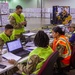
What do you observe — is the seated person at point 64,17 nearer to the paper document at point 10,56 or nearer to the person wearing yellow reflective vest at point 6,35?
the person wearing yellow reflective vest at point 6,35

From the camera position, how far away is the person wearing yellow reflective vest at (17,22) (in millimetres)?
5043

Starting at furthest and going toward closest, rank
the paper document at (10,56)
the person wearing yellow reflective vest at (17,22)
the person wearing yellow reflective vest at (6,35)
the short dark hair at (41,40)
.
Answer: the person wearing yellow reflective vest at (17,22) → the person wearing yellow reflective vest at (6,35) → the paper document at (10,56) → the short dark hair at (41,40)

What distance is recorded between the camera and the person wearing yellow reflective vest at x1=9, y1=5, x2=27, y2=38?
504cm

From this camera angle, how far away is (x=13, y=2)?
24.3 m

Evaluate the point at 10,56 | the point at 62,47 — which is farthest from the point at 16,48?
the point at 62,47


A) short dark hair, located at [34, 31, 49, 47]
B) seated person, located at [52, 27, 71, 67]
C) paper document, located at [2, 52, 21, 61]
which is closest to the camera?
short dark hair, located at [34, 31, 49, 47]

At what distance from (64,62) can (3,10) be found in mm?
3644

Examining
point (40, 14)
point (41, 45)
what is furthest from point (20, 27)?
point (40, 14)

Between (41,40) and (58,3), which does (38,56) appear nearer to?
(41,40)

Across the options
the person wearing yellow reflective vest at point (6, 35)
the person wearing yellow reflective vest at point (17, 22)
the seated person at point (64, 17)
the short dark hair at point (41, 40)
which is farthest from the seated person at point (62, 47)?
the seated person at point (64, 17)

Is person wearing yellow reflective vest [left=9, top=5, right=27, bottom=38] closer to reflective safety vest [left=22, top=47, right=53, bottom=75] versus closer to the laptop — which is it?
the laptop

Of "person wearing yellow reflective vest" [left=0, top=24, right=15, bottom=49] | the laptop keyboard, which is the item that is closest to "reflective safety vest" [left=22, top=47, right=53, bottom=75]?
the laptop keyboard

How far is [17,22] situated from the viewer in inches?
202

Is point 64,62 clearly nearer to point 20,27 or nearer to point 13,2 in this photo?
point 20,27
